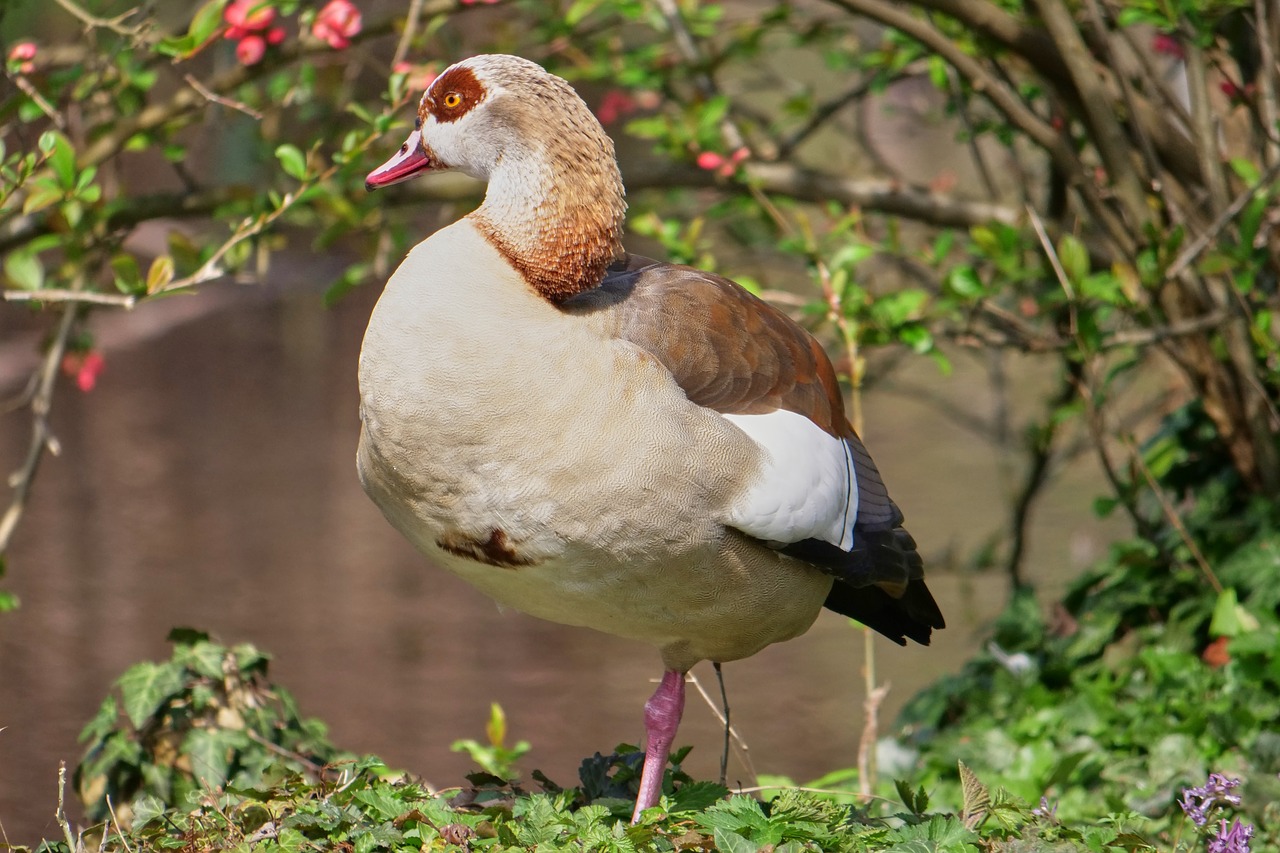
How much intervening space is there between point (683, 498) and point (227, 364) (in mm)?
7340

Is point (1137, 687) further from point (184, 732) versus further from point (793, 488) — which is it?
point (184, 732)

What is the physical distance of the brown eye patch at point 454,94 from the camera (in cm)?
244

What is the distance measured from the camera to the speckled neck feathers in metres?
2.37

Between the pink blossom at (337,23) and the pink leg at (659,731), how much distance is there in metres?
1.88

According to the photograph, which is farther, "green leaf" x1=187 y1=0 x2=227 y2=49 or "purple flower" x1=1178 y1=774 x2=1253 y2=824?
"green leaf" x1=187 y1=0 x2=227 y2=49

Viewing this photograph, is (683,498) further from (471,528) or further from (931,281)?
(931,281)

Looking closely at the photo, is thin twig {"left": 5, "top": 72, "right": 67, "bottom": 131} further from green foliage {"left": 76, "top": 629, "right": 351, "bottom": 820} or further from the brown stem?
the brown stem

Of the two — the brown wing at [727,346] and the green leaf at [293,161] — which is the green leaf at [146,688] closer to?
the green leaf at [293,161]

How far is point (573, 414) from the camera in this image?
2.29 m

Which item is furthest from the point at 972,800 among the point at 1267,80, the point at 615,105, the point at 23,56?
the point at 615,105

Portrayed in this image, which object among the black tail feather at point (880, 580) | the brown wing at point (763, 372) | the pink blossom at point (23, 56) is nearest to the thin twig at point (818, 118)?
the brown wing at point (763, 372)

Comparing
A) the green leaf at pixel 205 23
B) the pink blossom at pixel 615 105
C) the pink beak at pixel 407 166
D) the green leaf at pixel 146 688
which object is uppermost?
the green leaf at pixel 205 23

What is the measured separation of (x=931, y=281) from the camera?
197 inches

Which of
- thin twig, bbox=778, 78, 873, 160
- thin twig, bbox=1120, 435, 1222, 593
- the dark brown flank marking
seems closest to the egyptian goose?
the dark brown flank marking
